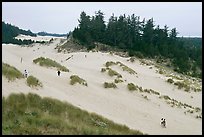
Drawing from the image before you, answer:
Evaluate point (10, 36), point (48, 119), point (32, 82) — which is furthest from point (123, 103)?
point (10, 36)

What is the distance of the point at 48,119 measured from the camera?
16.1 m

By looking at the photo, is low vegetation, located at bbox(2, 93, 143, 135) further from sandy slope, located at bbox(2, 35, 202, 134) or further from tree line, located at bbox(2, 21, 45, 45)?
tree line, located at bbox(2, 21, 45, 45)

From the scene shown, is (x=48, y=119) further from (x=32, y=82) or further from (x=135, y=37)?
(x=135, y=37)

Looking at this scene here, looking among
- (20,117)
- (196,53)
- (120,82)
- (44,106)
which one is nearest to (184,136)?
(44,106)

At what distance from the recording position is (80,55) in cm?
5769

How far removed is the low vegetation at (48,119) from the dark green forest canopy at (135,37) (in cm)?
4720

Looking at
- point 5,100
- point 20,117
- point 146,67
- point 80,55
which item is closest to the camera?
point 20,117

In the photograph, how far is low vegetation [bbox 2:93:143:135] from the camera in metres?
15.0

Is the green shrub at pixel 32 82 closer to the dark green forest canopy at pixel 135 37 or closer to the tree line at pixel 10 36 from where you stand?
the dark green forest canopy at pixel 135 37

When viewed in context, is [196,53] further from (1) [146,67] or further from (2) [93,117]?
(2) [93,117]

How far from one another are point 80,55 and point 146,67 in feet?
39.0

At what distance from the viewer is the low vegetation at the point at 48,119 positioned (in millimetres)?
14998

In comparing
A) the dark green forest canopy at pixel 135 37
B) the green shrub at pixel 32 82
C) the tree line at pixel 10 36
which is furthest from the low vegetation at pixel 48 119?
the tree line at pixel 10 36

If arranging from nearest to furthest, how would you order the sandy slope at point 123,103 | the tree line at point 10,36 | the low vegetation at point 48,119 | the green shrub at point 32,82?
the low vegetation at point 48,119, the sandy slope at point 123,103, the green shrub at point 32,82, the tree line at point 10,36
